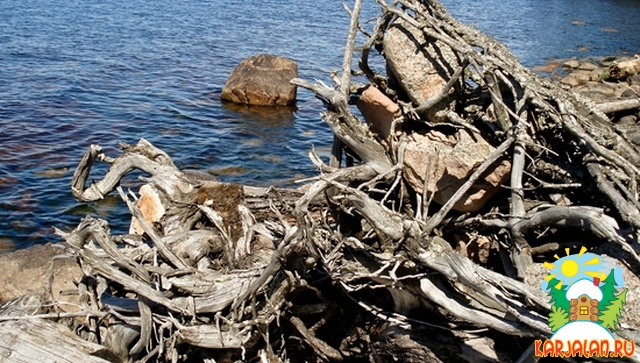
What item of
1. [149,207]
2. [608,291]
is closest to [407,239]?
[608,291]

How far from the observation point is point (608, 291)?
4.53m

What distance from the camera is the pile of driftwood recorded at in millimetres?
5230

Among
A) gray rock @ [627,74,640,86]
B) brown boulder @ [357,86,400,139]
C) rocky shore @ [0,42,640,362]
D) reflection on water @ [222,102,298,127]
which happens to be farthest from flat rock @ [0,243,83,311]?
gray rock @ [627,74,640,86]

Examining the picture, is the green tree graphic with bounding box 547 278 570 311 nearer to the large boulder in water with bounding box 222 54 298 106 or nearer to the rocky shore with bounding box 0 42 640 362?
the rocky shore with bounding box 0 42 640 362

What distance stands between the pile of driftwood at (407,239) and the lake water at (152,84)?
238 inches

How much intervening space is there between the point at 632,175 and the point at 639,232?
646 mm

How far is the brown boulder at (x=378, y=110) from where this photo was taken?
6324 mm

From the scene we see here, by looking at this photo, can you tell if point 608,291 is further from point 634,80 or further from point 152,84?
point 634,80

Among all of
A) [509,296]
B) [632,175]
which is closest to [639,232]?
[632,175]

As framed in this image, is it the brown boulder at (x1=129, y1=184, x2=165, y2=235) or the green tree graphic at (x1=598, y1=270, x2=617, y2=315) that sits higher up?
the green tree graphic at (x1=598, y1=270, x2=617, y2=315)

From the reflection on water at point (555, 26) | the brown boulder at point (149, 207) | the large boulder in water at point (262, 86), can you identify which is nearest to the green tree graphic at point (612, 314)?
the brown boulder at point (149, 207)

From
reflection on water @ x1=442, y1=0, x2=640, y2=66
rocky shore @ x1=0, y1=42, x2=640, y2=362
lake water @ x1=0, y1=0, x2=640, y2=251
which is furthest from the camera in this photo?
reflection on water @ x1=442, y1=0, x2=640, y2=66

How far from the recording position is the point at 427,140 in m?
6.12

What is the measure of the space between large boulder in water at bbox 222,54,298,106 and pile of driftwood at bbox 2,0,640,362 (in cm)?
1330
